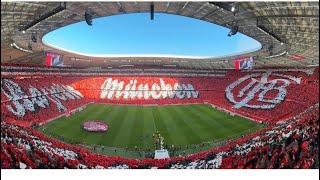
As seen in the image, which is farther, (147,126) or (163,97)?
(163,97)

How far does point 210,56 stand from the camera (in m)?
20.0

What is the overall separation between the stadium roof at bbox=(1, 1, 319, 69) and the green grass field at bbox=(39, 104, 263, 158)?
85.3 inches

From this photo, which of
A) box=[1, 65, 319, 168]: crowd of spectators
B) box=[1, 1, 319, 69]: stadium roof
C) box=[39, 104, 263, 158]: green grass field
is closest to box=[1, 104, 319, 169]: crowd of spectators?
box=[1, 65, 319, 168]: crowd of spectators

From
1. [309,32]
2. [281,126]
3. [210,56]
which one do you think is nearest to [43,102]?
[210,56]

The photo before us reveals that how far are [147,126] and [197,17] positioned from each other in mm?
4830

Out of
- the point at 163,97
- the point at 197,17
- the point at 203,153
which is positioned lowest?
the point at 203,153

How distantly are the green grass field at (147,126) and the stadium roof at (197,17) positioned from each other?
2.17 metres

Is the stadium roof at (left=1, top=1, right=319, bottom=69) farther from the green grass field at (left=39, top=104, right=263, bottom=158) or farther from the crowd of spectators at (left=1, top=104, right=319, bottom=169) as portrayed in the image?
the crowd of spectators at (left=1, top=104, right=319, bottom=169)

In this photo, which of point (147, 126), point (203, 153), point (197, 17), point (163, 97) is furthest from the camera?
point (163, 97)

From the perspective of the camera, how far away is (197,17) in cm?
1784

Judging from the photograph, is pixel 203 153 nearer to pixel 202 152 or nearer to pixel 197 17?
pixel 202 152

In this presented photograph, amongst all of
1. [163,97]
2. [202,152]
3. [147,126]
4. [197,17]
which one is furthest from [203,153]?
[163,97]

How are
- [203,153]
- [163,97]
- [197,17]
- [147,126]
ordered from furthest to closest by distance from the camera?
[163,97] → [147,126] → [197,17] → [203,153]

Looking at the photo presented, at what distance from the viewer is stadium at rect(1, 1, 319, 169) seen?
53.8 ft
